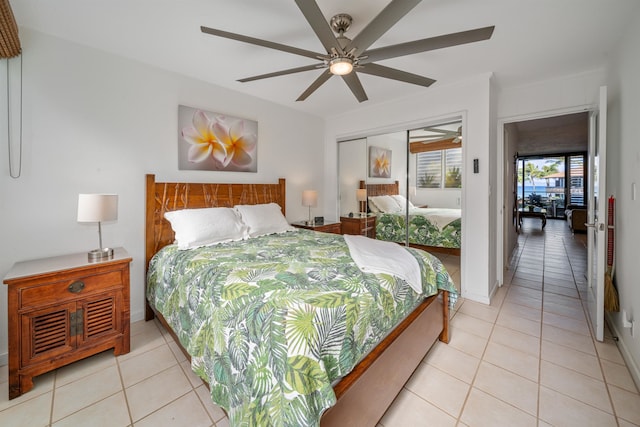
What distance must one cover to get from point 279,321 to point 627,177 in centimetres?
275

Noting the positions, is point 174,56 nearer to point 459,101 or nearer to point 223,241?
point 223,241

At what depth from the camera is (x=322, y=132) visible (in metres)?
4.69

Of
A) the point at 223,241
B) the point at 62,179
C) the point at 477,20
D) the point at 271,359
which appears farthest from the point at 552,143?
the point at 62,179

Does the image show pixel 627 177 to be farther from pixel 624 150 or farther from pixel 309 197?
pixel 309 197

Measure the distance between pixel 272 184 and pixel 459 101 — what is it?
255cm

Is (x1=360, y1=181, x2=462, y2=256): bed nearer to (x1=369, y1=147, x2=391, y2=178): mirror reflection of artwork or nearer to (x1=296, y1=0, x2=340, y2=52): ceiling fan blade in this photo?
(x1=369, y1=147, x2=391, y2=178): mirror reflection of artwork

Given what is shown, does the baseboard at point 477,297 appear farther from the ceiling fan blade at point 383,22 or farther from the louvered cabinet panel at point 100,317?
the louvered cabinet panel at point 100,317

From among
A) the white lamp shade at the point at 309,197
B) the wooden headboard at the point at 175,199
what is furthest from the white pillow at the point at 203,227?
the white lamp shade at the point at 309,197

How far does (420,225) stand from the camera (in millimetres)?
3982

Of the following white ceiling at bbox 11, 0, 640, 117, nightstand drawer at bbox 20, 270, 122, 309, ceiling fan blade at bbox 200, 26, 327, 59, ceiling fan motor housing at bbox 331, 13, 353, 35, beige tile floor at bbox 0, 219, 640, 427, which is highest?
white ceiling at bbox 11, 0, 640, 117

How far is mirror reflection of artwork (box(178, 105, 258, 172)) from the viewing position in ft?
9.72

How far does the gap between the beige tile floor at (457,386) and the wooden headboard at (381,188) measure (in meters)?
2.03

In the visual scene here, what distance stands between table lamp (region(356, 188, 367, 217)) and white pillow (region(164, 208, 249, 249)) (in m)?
2.14

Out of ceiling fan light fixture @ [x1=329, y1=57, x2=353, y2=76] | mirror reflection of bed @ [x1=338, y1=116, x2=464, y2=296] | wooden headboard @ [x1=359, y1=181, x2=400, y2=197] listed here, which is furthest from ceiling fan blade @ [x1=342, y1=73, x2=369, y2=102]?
wooden headboard @ [x1=359, y1=181, x2=400, y2=197]
